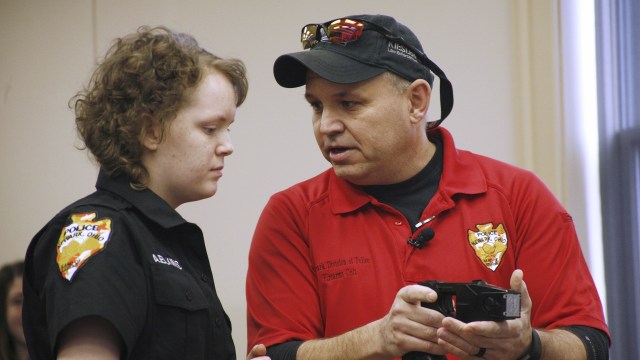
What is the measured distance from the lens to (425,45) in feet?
12.1

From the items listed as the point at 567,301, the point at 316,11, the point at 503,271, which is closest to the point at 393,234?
the point at 503,271

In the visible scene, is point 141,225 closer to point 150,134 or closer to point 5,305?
point 150,134

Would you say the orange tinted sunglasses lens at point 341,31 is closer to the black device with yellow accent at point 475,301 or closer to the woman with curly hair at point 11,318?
the black device with yellow accent at point 475,301

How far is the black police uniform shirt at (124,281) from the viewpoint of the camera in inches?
59.3

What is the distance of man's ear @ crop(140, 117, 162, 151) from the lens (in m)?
1.81

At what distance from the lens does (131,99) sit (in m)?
1.80

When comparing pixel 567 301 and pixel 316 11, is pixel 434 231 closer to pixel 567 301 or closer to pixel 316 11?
pixel 567 301

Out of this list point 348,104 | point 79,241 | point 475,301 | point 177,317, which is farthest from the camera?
point 348,104

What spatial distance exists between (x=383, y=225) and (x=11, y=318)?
1.80m

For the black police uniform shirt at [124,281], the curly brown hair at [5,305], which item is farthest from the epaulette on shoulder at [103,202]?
the curly brown hair at [5,305]

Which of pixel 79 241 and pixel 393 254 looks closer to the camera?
pixel 79 241

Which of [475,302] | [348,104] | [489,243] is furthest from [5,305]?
[475,302]

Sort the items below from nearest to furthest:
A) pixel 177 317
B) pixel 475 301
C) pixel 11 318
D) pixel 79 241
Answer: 1. pixel 79 241
2. pixel 177 317
3. pixel 475 301
4. pixel 11 318

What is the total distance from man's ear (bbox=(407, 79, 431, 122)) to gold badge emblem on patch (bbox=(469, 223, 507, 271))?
1.06 feet
